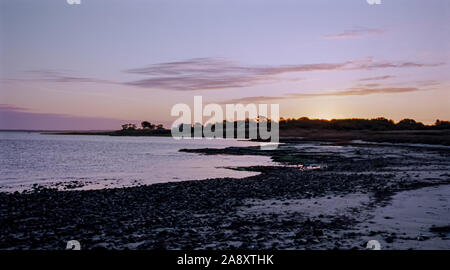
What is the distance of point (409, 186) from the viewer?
24.1 m

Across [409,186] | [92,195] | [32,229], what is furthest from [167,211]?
[409,186]

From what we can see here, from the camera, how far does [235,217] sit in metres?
16.3

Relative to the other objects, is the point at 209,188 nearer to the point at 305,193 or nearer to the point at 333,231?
the point at 305,193

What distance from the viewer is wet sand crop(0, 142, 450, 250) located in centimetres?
1244

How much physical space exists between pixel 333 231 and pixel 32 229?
11931mm

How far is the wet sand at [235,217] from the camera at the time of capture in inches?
490
